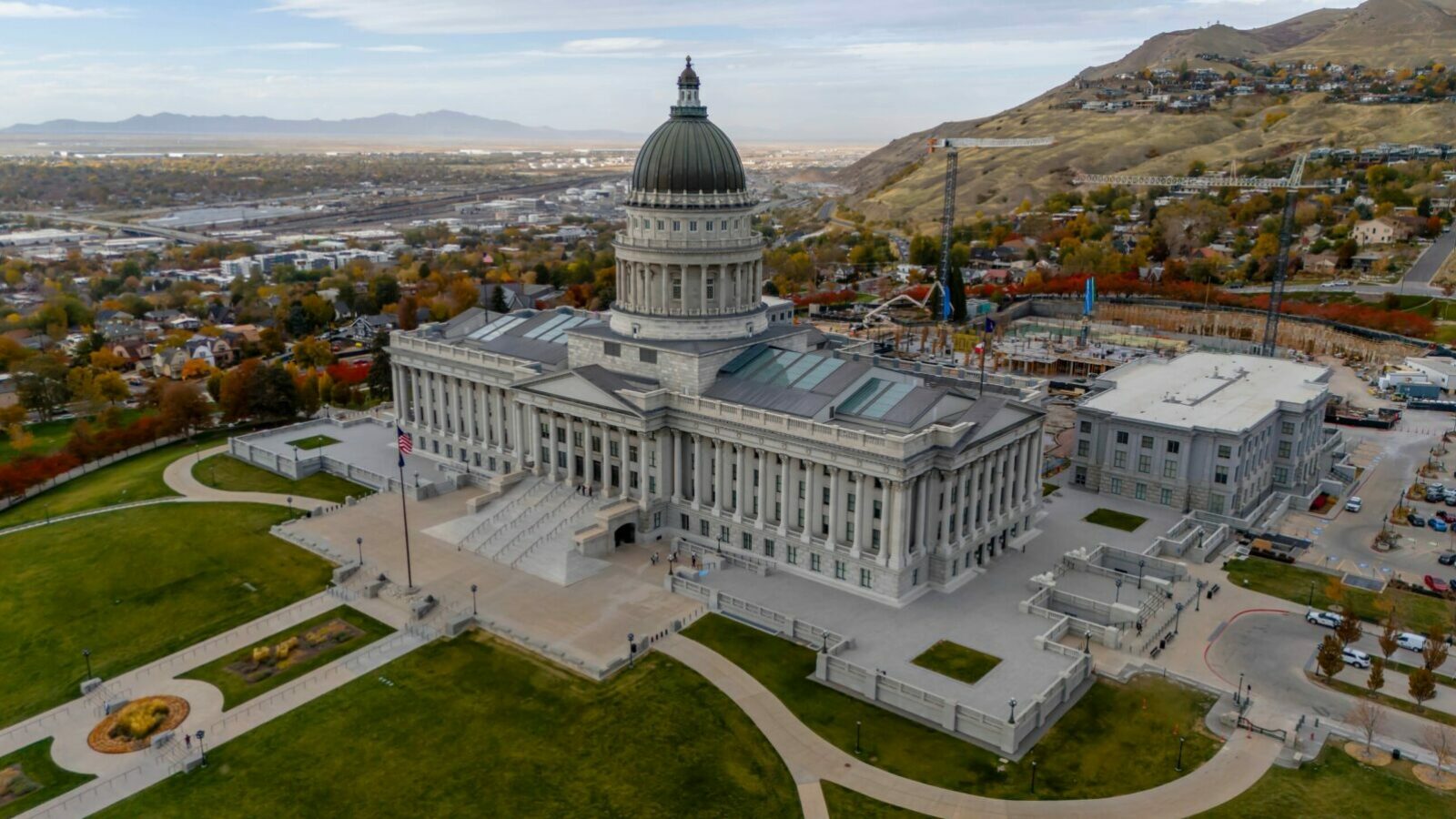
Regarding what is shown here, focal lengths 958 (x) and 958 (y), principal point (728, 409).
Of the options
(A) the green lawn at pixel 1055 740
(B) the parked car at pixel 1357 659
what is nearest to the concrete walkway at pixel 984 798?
(A) the green lawn at pixel 1055 740

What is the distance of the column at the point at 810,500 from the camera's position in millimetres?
68625

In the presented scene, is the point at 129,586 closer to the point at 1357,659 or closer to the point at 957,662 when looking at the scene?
the point at 957,662

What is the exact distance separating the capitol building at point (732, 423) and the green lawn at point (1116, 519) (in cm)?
539

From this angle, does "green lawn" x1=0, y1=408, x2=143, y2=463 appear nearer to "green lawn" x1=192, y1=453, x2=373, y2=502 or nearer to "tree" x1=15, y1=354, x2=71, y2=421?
"tree" x1=15, y1=354, x2=71, y2=421

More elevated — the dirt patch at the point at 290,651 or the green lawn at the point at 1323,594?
the green lawn at the point at 1323,594

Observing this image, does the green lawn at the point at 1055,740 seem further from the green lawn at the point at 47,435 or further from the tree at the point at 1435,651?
the green lawn at the point at 47,435

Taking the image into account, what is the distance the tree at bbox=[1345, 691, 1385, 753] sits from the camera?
50219mm

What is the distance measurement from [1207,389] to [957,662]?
51371mm

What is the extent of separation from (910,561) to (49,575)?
216ft

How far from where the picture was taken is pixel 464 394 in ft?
310

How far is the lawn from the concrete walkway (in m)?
1.49

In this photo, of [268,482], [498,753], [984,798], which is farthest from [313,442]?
[984,798]

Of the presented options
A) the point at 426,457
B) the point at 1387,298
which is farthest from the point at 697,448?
the point at 1387,298

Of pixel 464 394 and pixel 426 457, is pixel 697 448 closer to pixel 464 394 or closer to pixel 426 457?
pixel 464 394
